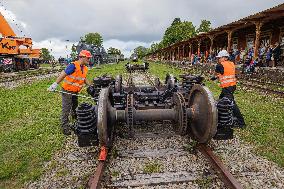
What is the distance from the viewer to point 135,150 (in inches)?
218

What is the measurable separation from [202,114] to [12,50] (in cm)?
2689

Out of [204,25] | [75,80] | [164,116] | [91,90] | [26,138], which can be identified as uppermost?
[204,25]

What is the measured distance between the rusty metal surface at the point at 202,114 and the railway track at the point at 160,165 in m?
0.30

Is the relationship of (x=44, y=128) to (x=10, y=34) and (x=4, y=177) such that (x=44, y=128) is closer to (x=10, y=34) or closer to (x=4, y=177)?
(x=4, y=177)

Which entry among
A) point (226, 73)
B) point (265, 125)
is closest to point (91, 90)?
point (226, 73)

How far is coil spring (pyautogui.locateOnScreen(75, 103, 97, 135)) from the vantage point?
4859mm

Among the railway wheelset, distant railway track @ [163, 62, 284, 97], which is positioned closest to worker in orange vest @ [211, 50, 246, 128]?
the railway wheelset

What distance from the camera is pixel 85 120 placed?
4.90m

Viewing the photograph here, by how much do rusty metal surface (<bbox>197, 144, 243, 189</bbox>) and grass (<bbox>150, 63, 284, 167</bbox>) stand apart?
1.14m

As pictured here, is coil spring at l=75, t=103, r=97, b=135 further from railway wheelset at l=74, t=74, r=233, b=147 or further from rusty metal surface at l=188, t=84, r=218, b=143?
rusty metal surface at l=188, t=84, r=218, b=143

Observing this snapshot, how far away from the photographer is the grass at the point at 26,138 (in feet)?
16.0

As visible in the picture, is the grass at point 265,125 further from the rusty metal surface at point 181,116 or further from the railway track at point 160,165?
the rusty metal surface at point 181,116

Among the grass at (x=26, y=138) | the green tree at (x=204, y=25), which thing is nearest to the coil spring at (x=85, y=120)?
the grass at (x=26, y=138)

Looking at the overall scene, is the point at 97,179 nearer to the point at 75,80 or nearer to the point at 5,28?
the point at 75,80
